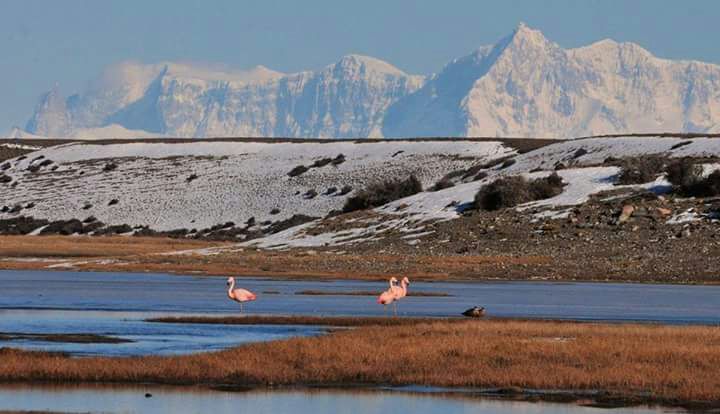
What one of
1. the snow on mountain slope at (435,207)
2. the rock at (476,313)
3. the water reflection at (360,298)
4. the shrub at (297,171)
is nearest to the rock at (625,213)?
the snow on mountain slope at (435,207)

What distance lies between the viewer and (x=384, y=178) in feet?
409

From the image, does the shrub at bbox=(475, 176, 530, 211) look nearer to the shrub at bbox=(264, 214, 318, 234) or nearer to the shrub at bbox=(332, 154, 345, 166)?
the shrub at bbox=(264, 214, 318, 234)

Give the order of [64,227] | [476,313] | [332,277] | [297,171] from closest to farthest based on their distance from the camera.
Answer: [476,313] → [332,277] → [64,227] → [297,171]

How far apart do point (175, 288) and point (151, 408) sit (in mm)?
33286

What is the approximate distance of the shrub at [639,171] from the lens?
88312 mm

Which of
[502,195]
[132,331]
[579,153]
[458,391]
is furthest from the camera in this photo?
[579,153]

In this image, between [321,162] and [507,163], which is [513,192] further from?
[321,162]

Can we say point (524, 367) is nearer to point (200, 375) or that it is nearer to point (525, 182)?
point (200, 375)

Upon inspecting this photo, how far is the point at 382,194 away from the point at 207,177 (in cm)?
3429

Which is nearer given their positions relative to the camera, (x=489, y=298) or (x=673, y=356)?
(x=673, y=356)

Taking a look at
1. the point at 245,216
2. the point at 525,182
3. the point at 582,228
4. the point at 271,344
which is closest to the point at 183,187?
the point at 245,216

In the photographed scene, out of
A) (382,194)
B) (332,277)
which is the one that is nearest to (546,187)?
(382,194)

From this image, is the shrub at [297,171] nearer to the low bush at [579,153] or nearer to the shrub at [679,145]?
the low bush at [579,153]

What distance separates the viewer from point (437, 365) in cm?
3031
